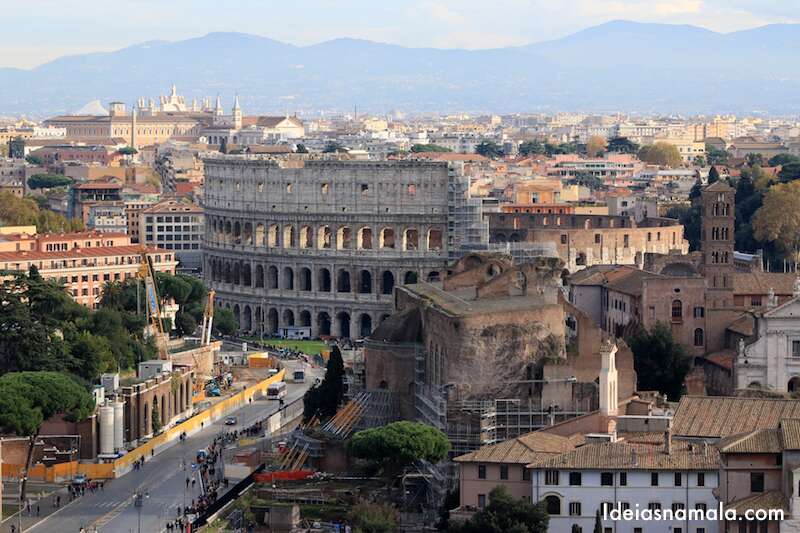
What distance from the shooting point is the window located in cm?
5291

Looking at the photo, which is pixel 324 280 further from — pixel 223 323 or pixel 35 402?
pixel 35 402

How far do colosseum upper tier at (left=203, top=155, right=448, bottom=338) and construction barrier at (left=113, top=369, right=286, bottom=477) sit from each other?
81.5ft

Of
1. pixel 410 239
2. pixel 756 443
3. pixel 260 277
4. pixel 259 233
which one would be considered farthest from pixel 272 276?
pixel 756 443

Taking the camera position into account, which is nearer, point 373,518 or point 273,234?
point 373,518

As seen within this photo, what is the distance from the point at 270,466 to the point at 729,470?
728 inches

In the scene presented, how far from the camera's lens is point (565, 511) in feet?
183

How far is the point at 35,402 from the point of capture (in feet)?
227

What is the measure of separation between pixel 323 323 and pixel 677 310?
4405 centimetres

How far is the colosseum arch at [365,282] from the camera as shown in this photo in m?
124

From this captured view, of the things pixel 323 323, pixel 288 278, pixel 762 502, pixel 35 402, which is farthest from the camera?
pixel 288 278

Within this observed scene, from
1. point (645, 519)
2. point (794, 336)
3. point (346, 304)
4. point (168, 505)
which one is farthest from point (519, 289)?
point (346, 304)

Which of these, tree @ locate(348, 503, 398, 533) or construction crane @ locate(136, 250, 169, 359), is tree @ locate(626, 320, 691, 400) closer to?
tree @ locate(348, 503, 398, 533)

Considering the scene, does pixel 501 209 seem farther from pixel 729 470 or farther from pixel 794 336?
pixel 729 470

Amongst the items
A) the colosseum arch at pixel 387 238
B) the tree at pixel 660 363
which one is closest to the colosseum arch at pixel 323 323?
the colosseum arch at pixel 387 238
